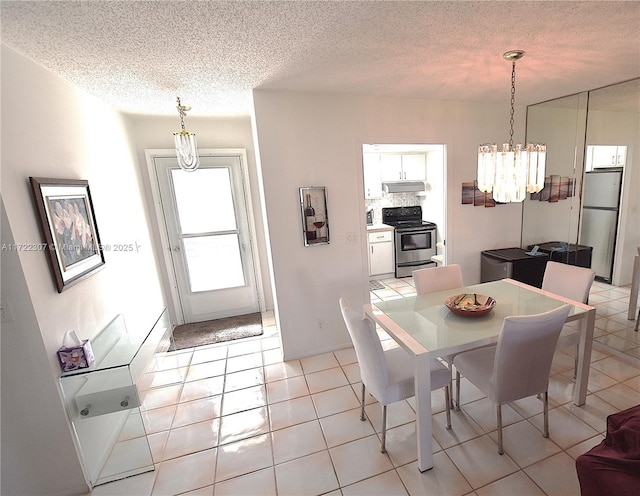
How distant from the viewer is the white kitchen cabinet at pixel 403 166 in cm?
497

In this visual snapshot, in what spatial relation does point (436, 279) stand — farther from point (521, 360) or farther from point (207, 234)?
point (207, 234)

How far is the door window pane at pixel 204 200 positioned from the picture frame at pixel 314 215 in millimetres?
1411

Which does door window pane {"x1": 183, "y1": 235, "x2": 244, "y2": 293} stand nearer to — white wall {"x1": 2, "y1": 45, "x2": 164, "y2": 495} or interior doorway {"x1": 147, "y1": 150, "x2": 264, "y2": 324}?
interior doorway {"x1": 147, "y1": 150, "x2": 264, "y2": 324}

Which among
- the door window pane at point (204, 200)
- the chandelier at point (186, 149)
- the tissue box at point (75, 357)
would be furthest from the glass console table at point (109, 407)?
the door window pane at point (204, 200)

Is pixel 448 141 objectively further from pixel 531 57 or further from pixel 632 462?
pixel 632 462

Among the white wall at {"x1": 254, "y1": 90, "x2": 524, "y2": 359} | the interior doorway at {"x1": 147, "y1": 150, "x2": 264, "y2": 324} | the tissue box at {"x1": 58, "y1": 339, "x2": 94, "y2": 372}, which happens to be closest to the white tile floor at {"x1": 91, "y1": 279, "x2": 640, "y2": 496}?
the white wall at {"x1": 254, "y1": 90, "x2": 524, "y2": 359}

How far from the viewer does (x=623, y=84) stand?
2420mm

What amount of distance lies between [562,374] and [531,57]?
2.45 m

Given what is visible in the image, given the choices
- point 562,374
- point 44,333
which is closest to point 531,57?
point 562,374

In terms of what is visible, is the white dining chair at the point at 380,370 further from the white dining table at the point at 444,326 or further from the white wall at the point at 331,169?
the white wall at the point at 331,169

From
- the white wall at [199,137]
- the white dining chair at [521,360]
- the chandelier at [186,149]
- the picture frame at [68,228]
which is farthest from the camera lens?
the white wall at [199,137]

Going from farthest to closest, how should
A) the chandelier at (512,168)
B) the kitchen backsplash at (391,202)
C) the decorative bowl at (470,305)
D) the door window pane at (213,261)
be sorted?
the kitchen backsplash at (391,202) → the door window pane at (213,261) → the decorative bowl at (470,305) → the chandelier at (512,168)

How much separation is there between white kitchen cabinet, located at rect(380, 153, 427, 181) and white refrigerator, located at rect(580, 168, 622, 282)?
103 inches

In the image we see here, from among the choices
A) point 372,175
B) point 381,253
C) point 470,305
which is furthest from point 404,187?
point 470,305
